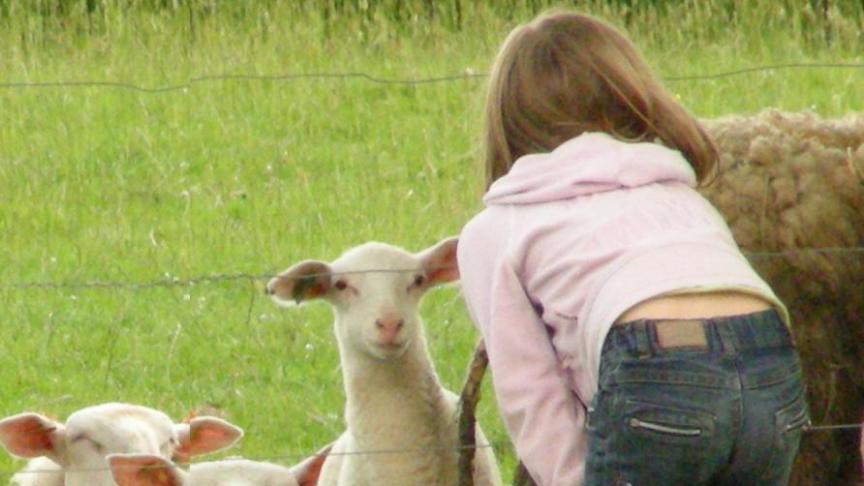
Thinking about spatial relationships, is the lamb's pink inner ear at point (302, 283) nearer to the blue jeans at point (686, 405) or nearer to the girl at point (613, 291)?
the girl at point (613, 291)

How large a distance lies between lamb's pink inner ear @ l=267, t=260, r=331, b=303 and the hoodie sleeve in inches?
45.1

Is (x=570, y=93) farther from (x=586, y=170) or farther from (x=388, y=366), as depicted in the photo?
(x=388, y=366)

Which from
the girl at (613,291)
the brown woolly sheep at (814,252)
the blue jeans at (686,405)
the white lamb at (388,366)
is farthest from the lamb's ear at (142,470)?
the brown woolly sheep at (814,252)

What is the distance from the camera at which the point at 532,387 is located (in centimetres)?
408

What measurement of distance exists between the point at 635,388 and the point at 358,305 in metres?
1.52

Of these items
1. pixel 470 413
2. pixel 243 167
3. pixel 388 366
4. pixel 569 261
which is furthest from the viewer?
pixel 243 167

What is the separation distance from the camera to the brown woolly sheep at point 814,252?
515 centimetres

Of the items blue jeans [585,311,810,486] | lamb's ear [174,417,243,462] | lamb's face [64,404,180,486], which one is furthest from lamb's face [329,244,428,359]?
blue jeans [585,311,810,486]

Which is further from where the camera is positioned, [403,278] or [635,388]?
[403,278]

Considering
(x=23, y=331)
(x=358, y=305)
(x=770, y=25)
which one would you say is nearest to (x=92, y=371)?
(x=23, y=331)

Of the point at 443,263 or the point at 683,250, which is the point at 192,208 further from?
the point at 683,250

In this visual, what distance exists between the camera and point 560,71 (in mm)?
4246

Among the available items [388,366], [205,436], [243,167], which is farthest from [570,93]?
[243,167]

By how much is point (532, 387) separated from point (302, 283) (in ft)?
4.26
